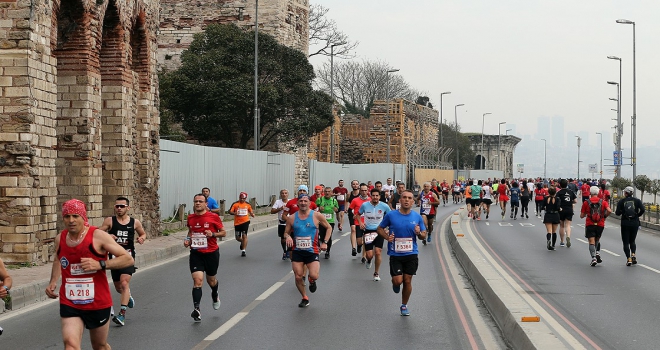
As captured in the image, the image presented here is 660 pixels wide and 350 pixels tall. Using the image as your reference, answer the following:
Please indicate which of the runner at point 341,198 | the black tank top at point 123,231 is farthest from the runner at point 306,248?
the runner at point 341,198

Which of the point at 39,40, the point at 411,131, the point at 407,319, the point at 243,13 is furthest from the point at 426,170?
the point at 407,319

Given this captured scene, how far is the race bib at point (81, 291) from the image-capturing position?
7.01m

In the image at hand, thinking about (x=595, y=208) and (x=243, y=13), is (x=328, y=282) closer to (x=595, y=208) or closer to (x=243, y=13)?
(x=595, y=208)

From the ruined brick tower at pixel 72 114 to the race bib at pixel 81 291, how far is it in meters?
9.91

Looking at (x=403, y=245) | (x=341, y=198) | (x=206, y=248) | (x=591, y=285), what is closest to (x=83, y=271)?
(x=206, y=248)

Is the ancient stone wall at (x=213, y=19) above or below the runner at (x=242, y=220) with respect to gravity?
above

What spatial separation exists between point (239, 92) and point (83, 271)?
35723mm

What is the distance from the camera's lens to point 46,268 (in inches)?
629

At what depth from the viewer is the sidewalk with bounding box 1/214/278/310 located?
12654 millimetres

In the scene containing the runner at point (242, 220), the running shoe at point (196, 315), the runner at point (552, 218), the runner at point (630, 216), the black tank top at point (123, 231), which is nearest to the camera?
the running shoe at point (196, 315)

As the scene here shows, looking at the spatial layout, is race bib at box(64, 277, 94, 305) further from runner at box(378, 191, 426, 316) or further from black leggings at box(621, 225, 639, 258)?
black leggings at box(621, 225, 639, 258)

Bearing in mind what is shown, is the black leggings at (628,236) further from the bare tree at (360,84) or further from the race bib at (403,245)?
the bare tree at (360,84)

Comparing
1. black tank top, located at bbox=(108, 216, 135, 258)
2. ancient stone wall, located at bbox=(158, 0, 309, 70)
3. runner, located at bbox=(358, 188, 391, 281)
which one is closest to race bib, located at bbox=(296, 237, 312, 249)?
black tank top, located at bbox=(108, 216, 135, 258)

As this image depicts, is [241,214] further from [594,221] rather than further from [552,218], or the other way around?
[552,218]
